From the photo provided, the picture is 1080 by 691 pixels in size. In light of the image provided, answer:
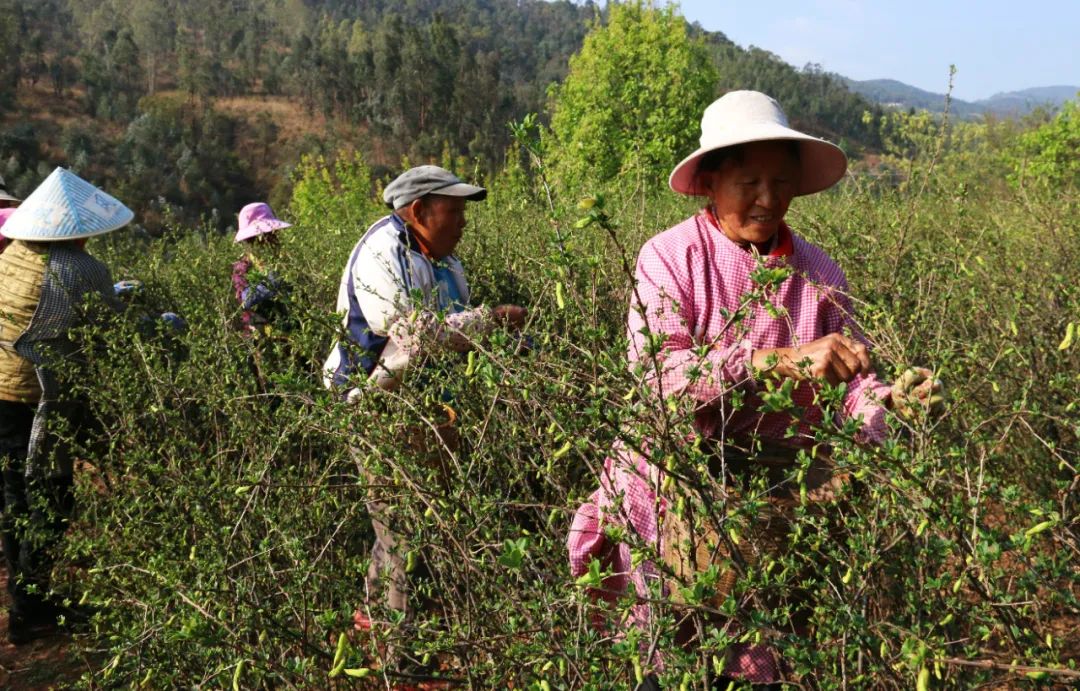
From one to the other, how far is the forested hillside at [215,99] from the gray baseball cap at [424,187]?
34.6 m

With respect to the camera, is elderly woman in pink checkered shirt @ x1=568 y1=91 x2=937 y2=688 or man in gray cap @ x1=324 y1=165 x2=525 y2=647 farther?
man in gray cap @ x1=324 y1=165 x2=525 y2=647

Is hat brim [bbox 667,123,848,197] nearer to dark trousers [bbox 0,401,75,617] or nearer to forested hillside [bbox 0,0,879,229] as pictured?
dark trousers [bbox 0,401,75,617]

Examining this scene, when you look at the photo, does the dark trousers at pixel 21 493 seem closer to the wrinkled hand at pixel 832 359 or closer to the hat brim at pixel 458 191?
the hat brim at pixel 458 191

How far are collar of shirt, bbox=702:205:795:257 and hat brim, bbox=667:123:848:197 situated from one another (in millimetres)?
113

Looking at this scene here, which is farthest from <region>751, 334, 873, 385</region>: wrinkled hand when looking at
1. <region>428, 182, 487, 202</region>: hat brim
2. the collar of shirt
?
<region>428, 182, 487, 202</region>: hat brim

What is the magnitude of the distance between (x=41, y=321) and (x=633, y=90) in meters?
17.5

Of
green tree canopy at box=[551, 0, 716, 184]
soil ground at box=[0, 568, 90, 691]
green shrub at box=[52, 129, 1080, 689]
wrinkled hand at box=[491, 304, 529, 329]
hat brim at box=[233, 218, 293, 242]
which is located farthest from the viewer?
green tree canopy at box=[551, 0, 716, 184]

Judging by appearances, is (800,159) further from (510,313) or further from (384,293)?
(384,293)

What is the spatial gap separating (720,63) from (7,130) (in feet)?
257

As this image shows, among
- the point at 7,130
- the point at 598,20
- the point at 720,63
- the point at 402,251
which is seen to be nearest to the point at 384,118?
the point at 7,130

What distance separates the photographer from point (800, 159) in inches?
80.7

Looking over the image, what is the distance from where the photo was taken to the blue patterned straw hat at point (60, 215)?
3189 mm

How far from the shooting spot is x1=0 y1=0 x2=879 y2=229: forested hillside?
44.4m

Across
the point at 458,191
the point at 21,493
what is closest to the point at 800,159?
the point at 458,191
